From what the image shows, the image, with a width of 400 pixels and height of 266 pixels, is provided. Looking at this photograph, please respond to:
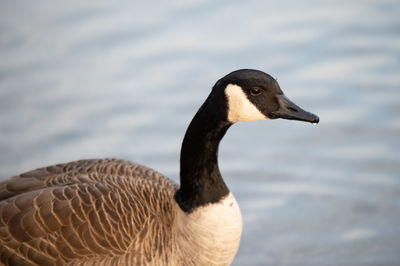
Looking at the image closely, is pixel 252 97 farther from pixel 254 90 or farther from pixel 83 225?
pixel 83 225

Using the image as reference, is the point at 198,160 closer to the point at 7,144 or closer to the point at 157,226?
the point at 157,226

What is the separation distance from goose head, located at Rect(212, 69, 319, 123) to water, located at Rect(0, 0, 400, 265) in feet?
5.48

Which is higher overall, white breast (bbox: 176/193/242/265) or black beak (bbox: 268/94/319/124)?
black beak (bbox: 268/94/319/124)

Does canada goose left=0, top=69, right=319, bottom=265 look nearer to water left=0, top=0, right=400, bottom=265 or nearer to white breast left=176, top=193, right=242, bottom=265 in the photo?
white breast left=176, top=193, right=242, bottom=265

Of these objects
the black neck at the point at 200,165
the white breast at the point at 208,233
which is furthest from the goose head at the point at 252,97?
the white breast at the point at 208,233

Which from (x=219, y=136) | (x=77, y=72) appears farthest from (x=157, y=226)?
(x=77, y=72)

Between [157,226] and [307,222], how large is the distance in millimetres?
1856

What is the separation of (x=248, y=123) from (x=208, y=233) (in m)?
2.93

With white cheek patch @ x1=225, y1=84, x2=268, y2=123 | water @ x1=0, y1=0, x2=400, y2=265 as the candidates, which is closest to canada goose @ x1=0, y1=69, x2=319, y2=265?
white cheek patch @ x1=225, y1=84, x2=268, y2=123

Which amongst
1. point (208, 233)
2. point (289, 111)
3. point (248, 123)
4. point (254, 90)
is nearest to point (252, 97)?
point (254, 90)

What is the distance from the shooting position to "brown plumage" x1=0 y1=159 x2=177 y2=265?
4.10 m

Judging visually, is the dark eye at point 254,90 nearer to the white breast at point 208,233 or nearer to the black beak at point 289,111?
the black beak at point 289,111

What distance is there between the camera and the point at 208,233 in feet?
14.0

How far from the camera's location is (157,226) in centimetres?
427
